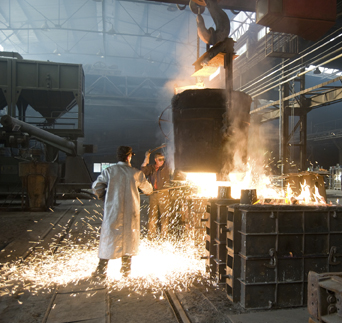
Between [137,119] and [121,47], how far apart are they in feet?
17.3

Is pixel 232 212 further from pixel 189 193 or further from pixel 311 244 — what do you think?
pixel 189 193

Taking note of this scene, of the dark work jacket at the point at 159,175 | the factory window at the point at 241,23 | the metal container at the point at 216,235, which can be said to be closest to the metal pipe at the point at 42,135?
the dark work jacket at the point at 159,175

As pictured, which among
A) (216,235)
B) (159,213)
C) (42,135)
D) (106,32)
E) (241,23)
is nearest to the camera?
(216,235)

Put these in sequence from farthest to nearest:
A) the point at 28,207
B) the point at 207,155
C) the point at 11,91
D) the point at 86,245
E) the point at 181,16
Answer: the point at 181,16 < the point at 11,91 < the point at 28,207 < the point at 86,245 < the point at 207,155

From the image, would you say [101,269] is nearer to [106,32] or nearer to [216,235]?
[216,235]

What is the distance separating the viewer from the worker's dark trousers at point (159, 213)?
4402 millimetres

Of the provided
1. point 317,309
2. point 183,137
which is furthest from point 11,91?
point 317,309

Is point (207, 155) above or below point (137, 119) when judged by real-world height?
below

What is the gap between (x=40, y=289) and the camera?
2721mm

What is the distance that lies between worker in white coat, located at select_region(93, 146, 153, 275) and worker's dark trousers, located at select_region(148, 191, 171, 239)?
121 cm

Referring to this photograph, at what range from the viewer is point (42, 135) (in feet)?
34.9

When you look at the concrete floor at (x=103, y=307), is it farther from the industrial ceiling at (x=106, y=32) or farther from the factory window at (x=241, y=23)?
the industrial ceiling at (x=106, y=32)

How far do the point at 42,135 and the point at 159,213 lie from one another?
25.7 ft

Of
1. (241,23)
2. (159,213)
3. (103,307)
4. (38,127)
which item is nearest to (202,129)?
(159,213)
